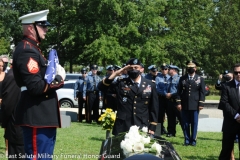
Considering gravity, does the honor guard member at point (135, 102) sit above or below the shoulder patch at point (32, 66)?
below

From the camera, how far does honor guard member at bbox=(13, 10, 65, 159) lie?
4.42m

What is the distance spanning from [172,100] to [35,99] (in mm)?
9355

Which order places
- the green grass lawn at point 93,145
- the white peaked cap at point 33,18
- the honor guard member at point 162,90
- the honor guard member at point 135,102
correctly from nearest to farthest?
1. the white peaked cap at point 33,18
2. the honor guard member at point 135,102
3. the green grass lawn at point 93,145
4. the honor guard member at point 162,90

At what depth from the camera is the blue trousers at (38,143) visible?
4.49m

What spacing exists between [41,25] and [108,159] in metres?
1.59

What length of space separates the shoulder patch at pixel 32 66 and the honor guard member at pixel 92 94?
12.4 m

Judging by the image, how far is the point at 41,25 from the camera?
4707 millimetres

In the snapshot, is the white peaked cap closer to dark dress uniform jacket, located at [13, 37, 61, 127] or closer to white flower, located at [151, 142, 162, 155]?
dark dress uniform jacket, located at [13, 37, 61, 127]

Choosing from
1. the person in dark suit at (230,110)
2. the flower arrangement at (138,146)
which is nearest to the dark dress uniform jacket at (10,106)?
the flower arrangement at (138,146)

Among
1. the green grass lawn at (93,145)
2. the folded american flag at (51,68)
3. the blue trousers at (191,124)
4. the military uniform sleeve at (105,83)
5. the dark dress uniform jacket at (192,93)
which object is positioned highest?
the folded american flag at (51,68)

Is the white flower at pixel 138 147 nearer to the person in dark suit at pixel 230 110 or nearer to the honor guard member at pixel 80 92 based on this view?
the person in dark suit at pixel 230 110

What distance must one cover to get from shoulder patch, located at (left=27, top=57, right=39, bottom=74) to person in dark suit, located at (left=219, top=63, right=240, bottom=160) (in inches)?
177

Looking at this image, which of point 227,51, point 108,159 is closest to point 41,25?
point 108,159

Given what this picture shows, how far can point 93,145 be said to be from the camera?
34.7 feet
